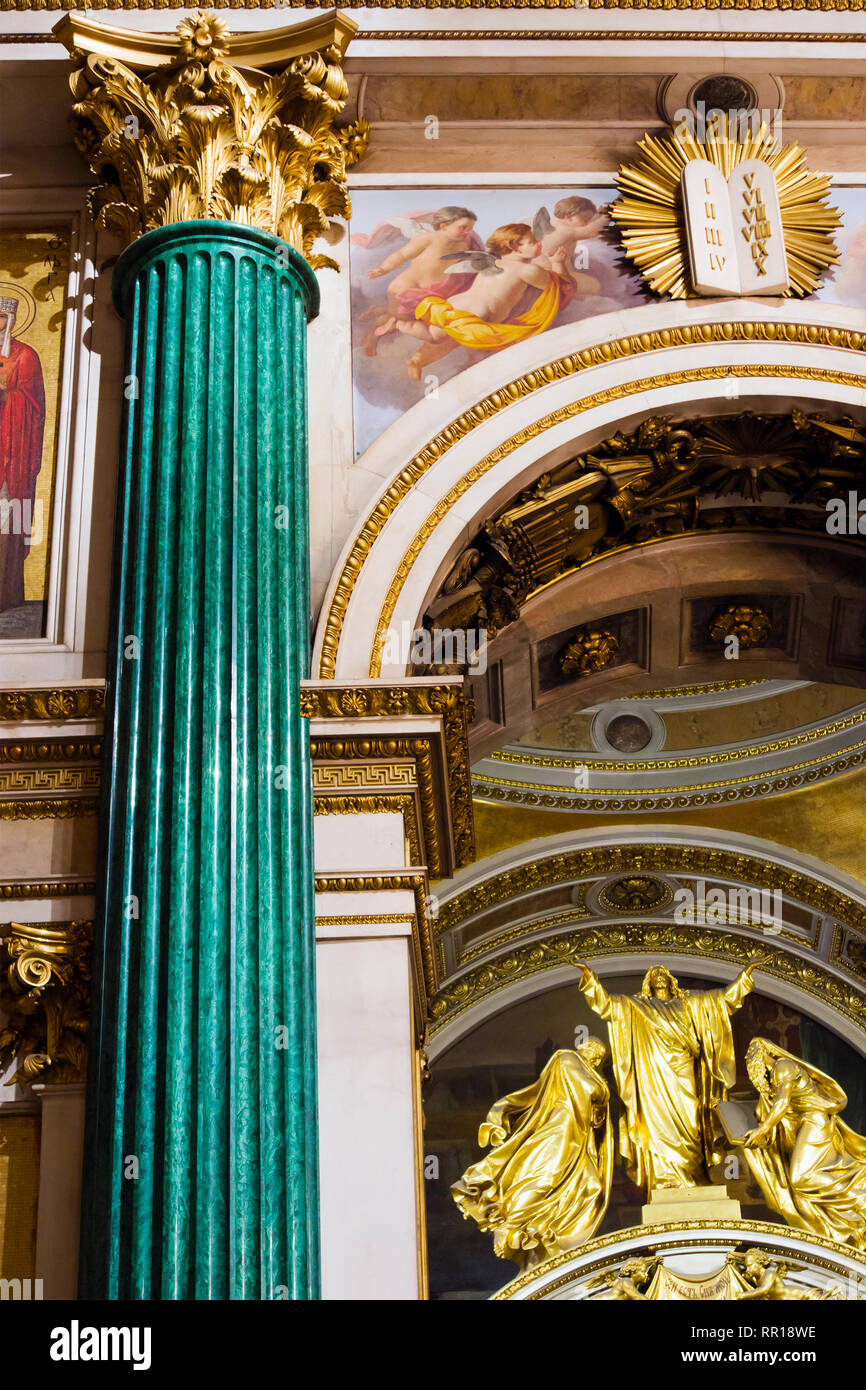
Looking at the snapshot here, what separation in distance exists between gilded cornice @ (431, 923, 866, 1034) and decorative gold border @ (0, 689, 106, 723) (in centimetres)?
815

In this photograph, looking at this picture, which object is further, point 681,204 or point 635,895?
point 635,895

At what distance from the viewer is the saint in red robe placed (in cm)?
665

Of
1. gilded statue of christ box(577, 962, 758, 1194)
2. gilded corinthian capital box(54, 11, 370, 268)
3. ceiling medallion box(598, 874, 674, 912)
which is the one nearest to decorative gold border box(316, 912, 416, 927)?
gilded corinthian capital box(54, 11, 370, 268)

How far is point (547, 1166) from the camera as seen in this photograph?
31.6 feet

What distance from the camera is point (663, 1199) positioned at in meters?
10.4

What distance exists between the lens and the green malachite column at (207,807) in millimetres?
4793

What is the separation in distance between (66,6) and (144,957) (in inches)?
165

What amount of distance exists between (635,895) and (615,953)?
0.52m

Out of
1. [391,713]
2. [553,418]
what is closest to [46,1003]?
[391,713]

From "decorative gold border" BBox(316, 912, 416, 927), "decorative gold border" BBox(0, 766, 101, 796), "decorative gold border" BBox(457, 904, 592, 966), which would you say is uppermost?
"decorative gold border" BBox(457, 904, 592, 966)

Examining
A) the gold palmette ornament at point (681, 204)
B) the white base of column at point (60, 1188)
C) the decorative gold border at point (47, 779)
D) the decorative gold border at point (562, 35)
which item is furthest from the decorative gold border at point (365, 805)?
the decorative gold border at point (562, 35)

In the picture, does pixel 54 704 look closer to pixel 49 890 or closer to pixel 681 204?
pixel 49 890

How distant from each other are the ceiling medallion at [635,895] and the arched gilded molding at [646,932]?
11cm

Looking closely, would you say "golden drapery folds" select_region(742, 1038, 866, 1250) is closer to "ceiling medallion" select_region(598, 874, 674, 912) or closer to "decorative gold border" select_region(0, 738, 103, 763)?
"ceiling medallion" select_region(598, 874, 674, 912)
